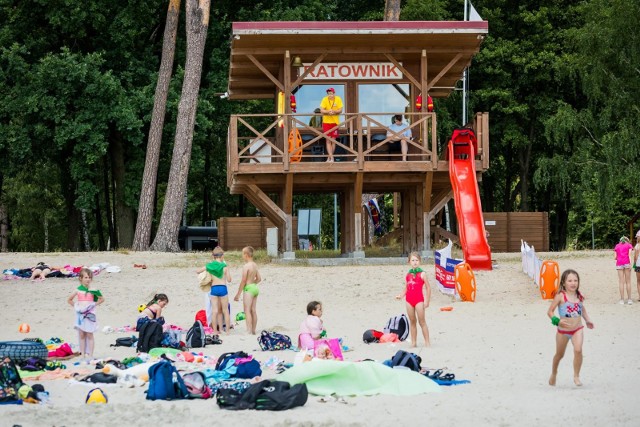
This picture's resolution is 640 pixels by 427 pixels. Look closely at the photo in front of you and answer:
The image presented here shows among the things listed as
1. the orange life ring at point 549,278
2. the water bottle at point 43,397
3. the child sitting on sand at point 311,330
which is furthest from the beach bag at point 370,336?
the water bottle at point 43,397

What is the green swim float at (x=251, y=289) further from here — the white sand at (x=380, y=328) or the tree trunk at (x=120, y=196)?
the tree trunk at (x=120, y=196)

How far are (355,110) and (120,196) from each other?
46.0 feet

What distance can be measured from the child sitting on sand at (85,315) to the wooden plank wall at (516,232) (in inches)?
938

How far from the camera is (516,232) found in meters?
38.7

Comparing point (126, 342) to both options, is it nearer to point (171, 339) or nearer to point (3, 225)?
point (171, 339)

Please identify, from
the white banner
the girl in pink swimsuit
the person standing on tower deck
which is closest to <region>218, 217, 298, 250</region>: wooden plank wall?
the white banner

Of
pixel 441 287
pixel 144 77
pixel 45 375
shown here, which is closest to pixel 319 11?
pixel 144 77

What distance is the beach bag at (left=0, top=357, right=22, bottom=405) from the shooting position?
12.2 metres

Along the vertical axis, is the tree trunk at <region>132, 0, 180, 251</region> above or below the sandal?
above

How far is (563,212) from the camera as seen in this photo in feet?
168

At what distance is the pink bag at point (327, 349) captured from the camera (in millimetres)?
15297

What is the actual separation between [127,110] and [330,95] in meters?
11.8

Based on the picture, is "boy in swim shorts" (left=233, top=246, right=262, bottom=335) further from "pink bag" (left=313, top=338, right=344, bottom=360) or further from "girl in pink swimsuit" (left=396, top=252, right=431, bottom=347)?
"pink bag" (left=313, top=338, right=344, bottom=360)

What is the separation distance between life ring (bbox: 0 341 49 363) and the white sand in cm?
123
